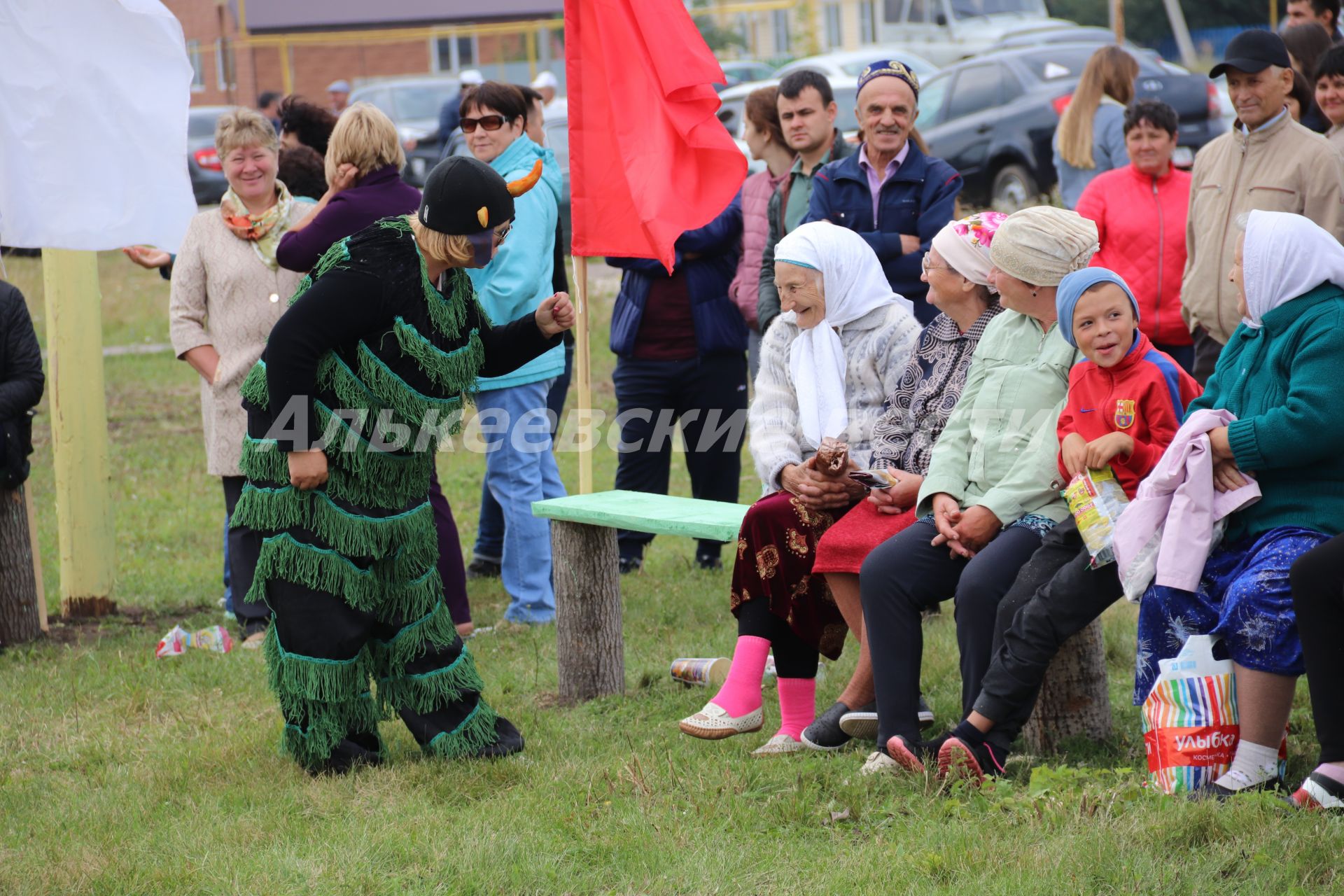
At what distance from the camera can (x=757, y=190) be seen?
24.2ft

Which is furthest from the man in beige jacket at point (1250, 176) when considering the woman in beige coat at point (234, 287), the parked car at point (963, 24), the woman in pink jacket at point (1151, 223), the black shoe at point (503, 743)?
the parked car at point (963, 24)

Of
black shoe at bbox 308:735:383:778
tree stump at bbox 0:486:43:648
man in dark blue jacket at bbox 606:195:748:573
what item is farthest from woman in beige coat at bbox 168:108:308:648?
black shoe at bbox 308:735:383:778

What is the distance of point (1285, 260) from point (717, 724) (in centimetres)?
221

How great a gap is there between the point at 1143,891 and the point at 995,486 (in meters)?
1.42

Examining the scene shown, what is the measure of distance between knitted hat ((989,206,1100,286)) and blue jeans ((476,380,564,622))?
2695 millimetres

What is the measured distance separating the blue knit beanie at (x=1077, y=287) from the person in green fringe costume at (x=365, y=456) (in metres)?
1.56

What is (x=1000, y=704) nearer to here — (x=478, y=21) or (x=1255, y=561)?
(x=1255, y=561)

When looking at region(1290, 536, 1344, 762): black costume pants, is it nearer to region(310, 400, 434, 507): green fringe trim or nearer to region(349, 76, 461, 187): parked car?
region(310, 400, 434, 507): green fringe trim

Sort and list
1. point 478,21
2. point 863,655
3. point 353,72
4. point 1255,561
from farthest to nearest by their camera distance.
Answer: point 478,21
point 353,72
point 863,655
point 1255,561

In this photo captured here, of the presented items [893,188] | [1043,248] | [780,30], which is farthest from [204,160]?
[780,30]

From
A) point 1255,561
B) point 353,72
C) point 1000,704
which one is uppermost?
point 353,72

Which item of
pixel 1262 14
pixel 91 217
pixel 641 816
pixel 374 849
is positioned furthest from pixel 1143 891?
pixel 1262 14

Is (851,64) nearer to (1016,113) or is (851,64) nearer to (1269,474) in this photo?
(1016,113)

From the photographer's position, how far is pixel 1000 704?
14.0ft
